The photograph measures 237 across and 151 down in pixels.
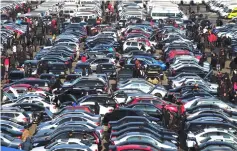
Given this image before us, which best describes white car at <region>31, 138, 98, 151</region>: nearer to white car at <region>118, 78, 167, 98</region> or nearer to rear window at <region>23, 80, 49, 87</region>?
white car at <region>118, 78, 167, 98</region>

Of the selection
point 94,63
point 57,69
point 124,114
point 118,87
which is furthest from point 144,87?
point 57,69

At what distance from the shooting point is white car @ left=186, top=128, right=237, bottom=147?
19.6m

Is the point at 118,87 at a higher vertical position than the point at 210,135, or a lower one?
lower

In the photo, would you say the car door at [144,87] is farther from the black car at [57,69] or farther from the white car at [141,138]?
the white car at [141,138]

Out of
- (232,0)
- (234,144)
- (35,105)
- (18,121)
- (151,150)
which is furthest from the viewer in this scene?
(232,0)

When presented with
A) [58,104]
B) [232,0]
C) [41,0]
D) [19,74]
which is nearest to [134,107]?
[58,104]

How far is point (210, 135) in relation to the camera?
19.8 metres

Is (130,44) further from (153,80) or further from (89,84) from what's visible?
(89,84)

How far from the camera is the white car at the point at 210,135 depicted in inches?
771

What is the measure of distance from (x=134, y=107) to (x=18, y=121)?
484 centimetres

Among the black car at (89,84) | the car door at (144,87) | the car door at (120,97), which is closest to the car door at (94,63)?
the black car at (89,84)

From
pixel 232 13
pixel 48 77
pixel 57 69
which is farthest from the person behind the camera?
pixel 232 13

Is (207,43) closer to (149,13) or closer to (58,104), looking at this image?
(149,13)

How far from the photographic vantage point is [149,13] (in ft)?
183
